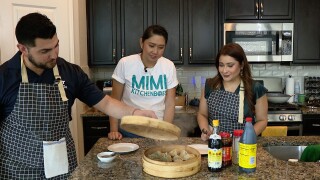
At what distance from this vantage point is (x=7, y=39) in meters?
3.08

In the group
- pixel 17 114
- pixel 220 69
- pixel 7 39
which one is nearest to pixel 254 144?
pixel 220 69

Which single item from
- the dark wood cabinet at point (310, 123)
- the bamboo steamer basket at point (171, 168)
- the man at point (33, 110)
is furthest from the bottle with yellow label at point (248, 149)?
the dark wood cabinet at point (310, 123)

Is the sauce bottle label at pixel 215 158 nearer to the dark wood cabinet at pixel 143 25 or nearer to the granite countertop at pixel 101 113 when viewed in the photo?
the granite countertop at pixel 101 113

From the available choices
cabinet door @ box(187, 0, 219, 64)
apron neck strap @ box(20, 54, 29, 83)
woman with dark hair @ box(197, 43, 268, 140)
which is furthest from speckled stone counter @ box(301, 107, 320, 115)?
apron neck strap @ box(20, 54, 29, 83)

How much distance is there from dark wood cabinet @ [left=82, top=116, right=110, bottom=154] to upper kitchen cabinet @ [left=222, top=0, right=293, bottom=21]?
1.85 meters

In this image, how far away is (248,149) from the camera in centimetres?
157

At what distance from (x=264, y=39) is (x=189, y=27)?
89cm

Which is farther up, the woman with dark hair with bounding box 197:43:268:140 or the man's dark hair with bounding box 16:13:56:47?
the man's dark hair with bounding box 16:13:56:47

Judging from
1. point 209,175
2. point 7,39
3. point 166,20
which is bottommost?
point 209,175

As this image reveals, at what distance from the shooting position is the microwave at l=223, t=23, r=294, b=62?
3996 mm

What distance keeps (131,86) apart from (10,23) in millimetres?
1350

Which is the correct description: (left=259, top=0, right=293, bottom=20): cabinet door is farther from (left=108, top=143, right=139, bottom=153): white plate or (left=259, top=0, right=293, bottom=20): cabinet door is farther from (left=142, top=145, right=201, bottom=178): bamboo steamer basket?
(left=142, top=145, right=201, bottom=178): bamboo steamer basket

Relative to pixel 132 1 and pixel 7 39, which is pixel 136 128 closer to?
pixel 7 39

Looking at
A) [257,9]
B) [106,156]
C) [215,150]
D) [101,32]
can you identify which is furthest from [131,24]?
[215,150]
